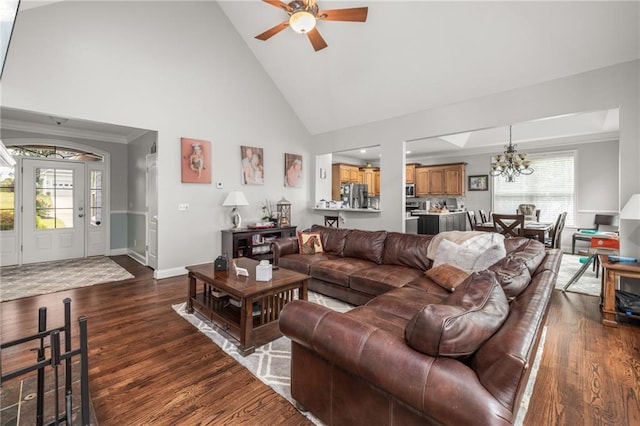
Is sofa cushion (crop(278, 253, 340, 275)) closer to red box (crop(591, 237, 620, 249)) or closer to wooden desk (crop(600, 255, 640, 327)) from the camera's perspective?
wooden desk (crop(600, 255, 640, 327))

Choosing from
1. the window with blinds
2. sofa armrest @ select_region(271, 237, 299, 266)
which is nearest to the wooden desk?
sofa armrest @ select_region(271, 237, 299, 266)

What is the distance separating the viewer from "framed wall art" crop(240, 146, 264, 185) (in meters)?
5.59

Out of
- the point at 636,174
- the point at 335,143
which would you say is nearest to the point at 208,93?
the point at 335,143

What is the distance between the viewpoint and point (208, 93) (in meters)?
5.10

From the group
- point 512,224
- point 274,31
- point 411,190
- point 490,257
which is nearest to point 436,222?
point 512,224

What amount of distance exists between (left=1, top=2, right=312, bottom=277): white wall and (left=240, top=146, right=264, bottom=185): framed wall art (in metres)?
0.12

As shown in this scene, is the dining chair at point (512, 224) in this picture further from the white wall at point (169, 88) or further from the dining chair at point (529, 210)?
the white wall at point (169, 88)

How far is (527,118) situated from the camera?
3.85 metres

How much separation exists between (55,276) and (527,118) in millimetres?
7451

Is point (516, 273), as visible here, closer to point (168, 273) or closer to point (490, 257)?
point (490, 257)

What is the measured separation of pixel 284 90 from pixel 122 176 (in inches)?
164

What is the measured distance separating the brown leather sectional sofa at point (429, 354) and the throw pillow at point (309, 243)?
2.13 metres

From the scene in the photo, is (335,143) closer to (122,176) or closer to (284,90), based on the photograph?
(284,90)

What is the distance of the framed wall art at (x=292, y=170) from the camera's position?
6.33 meters
